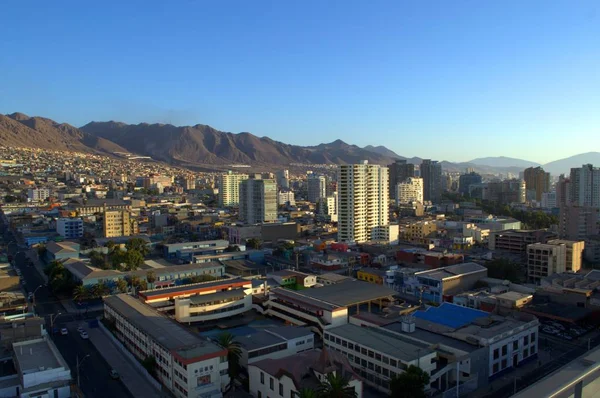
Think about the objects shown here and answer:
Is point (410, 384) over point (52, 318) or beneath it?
over

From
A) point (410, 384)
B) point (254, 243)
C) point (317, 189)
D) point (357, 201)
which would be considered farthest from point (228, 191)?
point (410, 384)

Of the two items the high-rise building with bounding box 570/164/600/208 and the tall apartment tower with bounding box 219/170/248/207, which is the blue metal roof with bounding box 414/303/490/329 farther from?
the tall apartment tower with bounding box 219/170/248/207

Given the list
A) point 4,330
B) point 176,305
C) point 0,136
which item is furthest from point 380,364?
point 0,136

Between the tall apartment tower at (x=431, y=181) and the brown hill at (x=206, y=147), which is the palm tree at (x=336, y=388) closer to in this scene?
the tall apartment tower at (x=431, y=181)

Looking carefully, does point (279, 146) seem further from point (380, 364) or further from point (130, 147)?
point (380, 364)

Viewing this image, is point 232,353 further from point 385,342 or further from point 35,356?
point 35,356

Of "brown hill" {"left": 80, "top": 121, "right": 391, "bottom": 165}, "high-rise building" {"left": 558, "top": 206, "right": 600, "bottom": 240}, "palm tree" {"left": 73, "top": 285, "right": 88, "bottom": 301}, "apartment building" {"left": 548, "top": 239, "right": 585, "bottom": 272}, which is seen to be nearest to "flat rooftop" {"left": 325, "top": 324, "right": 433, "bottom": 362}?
"palm tree" {"left": 73, "top": 285, "right": 88, "bottom": 301}

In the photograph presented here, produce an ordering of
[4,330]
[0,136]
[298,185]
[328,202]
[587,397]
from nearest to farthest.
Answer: [587,397] < [4,330] < [328,202] < [298,185] < [0,136]
